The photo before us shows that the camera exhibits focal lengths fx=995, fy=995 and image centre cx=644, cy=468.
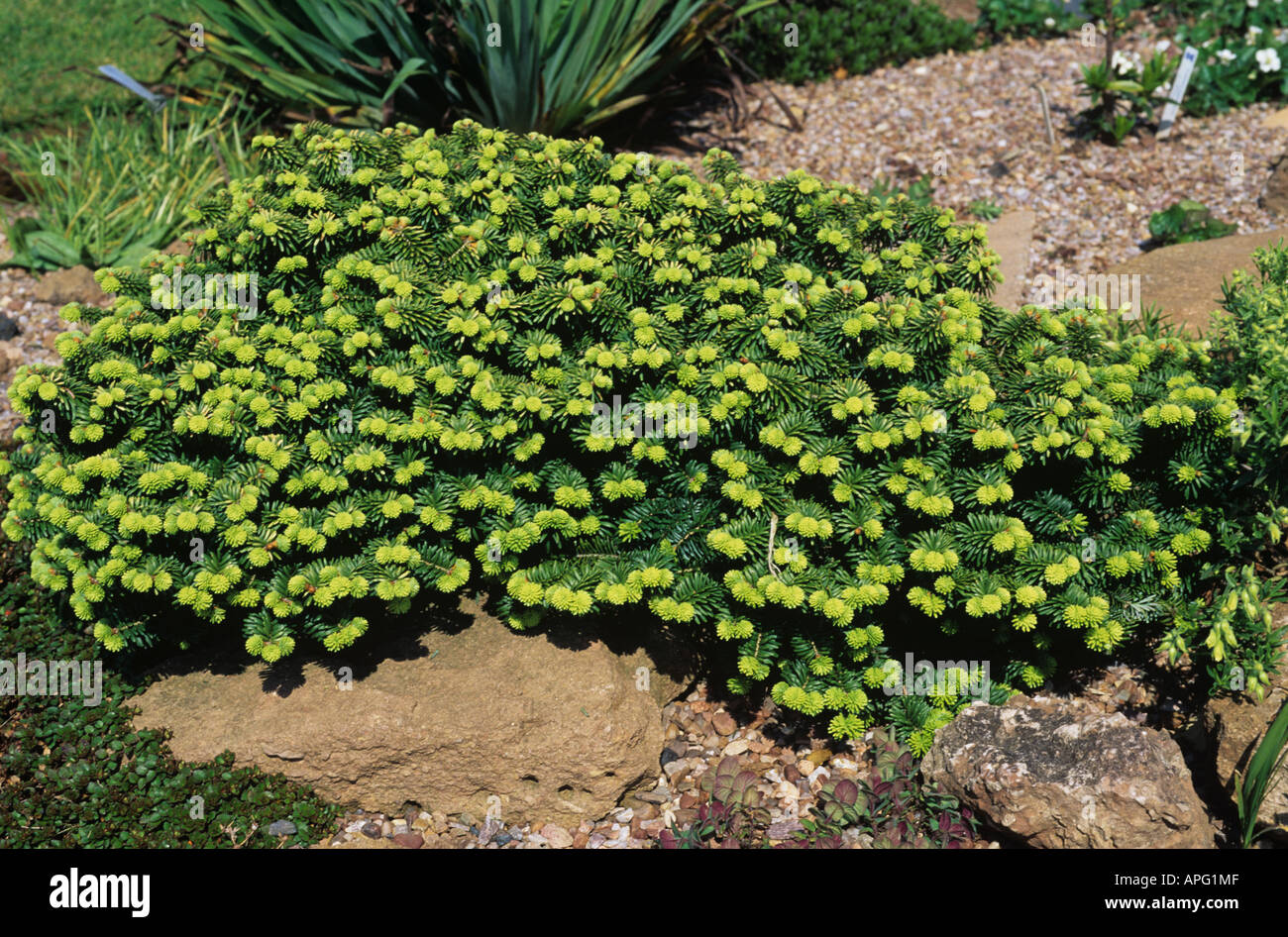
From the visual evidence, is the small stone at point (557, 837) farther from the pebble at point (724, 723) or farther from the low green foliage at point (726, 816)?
A: the pebble at point (724, 723)

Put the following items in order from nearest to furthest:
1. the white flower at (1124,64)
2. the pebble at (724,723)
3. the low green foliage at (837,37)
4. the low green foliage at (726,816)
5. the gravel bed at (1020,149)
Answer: the low green foliage at (726,816), the pebble at (724,723), the gravel bed at (1020,149), the white flower at (1124,64), the low green foliage at (837,37)

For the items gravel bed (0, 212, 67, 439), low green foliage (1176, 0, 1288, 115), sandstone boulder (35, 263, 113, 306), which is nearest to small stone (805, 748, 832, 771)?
gravel bed (0, 212, 67, 439)

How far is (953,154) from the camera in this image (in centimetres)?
719

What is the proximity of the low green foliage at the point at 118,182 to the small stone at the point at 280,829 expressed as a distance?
409 centimetres

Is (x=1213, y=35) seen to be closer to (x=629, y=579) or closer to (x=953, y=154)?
(x=953, y=154)

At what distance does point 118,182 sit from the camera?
6.62 m

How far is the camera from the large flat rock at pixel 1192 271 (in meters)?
5.33

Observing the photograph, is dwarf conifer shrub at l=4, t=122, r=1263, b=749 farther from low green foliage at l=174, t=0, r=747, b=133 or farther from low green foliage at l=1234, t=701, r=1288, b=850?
low green foliage at l=174, t=0, r=747, b=133

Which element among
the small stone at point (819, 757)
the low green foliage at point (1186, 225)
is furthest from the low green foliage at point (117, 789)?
the low green foliage at point (1186, 225)

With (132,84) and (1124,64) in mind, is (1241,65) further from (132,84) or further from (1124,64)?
(132,84)

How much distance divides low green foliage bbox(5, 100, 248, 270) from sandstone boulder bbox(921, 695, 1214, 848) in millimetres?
5618

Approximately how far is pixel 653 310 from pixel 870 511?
1.18 m

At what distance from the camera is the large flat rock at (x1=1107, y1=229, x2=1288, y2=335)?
5328 mm
